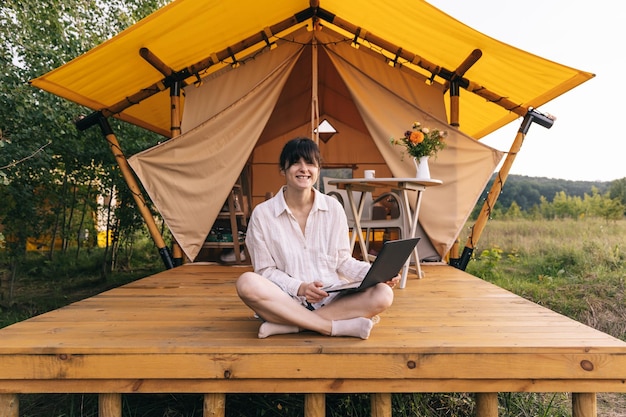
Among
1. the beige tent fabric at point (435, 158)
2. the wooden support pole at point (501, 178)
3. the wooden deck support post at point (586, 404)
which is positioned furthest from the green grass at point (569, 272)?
the wooden deck support post at point (586, 404)

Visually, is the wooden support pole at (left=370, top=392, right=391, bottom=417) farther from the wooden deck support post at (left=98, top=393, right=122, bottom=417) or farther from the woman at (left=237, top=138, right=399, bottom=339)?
the wooden deck support post at (left=98, top=393, right=122, bottom=417)

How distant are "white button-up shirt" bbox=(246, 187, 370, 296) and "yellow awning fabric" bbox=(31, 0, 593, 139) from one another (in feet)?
6.80

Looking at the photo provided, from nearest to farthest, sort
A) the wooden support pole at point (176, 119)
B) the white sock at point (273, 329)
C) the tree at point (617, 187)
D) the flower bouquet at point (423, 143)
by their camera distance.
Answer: the white sock at point (273, 329)
the flower bouquet at point (423, 143)
the wooden support pole at point (176, 119)
the tree at point (617, 187)

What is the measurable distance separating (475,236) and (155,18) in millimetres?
3285

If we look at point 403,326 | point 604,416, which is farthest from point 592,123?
point 403,326

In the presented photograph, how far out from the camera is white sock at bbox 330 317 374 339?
1860mm

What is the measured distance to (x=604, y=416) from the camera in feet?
8.88

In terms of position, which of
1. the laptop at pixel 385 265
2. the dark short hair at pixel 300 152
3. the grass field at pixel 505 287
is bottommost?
the grass field at pixel 505 287

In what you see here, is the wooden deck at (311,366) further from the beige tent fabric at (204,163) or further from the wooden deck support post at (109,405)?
Answer: the beige tent fabric at (204,163)

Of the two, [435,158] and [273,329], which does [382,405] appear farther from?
[435,158]

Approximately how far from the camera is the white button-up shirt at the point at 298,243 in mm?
1967

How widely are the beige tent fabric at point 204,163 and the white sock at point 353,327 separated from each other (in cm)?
263

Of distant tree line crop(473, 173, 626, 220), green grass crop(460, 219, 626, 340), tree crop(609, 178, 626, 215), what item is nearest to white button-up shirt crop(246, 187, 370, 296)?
green grass crop(460, 219, 626, 340)

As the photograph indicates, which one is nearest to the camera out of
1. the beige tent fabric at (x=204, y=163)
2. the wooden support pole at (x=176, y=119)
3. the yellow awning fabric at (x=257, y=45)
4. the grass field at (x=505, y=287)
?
the grass field at (x=505, y=287)
